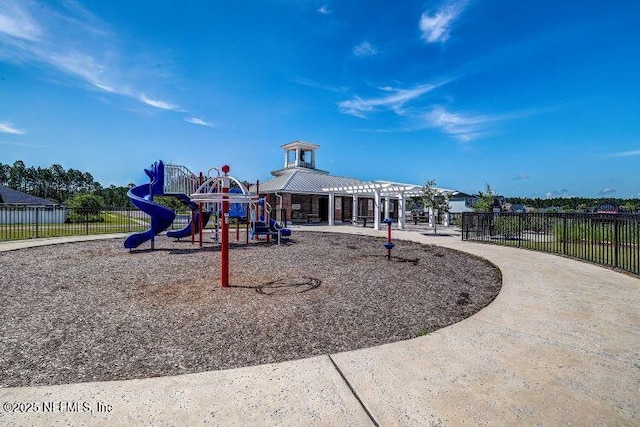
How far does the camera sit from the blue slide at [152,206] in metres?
12.8

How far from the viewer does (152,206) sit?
13.0 m

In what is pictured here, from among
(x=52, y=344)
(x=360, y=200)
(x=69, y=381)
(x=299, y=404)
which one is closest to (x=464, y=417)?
(x=299, y=404)

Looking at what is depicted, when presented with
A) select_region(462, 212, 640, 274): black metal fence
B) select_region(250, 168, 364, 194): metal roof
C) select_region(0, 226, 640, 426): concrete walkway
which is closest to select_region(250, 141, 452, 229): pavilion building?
select_region(250, 168, 364, 194): metal roof

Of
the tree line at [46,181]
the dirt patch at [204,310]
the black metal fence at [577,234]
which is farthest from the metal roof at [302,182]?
the tree line at [46,181]

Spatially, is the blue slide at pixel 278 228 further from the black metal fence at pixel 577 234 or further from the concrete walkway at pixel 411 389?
the concrete walkway at pixel 411 389

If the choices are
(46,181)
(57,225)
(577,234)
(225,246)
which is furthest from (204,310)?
(46,181)

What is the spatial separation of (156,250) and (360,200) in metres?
24.1

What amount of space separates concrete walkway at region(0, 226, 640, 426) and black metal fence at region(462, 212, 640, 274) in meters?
5.86

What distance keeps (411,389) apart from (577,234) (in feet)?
39.4

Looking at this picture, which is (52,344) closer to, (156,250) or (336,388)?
(336,388)

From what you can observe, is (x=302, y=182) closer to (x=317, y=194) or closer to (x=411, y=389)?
(x=317, y=194)

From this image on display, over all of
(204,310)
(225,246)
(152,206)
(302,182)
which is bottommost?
(204,310)

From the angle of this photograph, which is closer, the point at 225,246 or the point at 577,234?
the point at 225,246

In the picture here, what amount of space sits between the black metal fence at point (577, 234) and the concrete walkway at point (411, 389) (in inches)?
231
